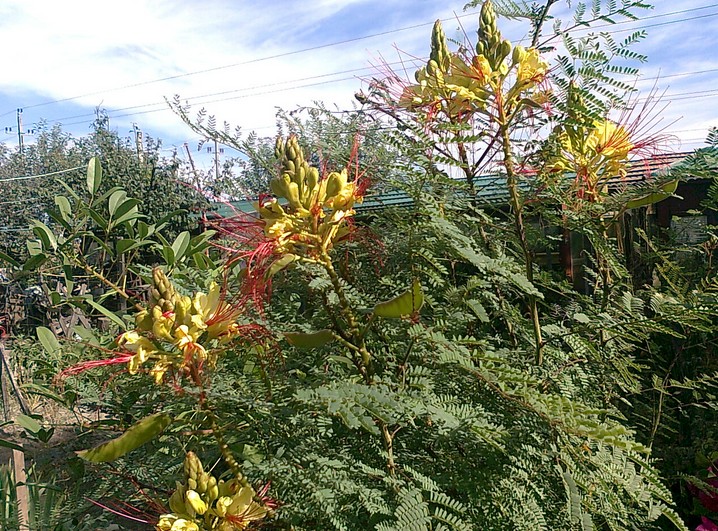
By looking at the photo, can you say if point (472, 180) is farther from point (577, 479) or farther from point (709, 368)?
point (709, 368)

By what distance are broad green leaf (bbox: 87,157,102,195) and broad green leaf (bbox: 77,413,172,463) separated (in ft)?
3.89

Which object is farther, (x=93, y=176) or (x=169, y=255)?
(x=93, y=176)

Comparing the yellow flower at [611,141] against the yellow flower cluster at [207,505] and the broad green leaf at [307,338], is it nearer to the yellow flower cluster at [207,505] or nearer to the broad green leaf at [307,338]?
the broad green leaf at [307,338]

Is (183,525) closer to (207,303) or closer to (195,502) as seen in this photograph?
(195,502)

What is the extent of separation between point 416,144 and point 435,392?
399 mm

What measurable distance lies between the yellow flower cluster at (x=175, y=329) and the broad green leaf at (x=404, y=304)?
0.89ft

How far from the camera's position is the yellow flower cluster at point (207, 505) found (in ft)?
3.11

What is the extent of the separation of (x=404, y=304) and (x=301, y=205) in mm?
251

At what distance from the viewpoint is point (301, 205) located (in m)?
0.96

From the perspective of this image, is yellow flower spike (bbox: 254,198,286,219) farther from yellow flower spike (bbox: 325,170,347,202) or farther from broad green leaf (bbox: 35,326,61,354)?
broad green leaf (bbox: 35,326,61,354)

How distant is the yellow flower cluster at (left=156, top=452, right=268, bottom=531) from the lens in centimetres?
95

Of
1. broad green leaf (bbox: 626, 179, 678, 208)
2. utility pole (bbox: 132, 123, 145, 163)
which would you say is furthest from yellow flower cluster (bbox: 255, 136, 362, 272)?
utility pole (bbox: 132, 123, 145, 163)

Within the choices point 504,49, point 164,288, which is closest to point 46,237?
point 164,288

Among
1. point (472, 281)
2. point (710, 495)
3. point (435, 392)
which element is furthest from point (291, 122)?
point (710, 495)
